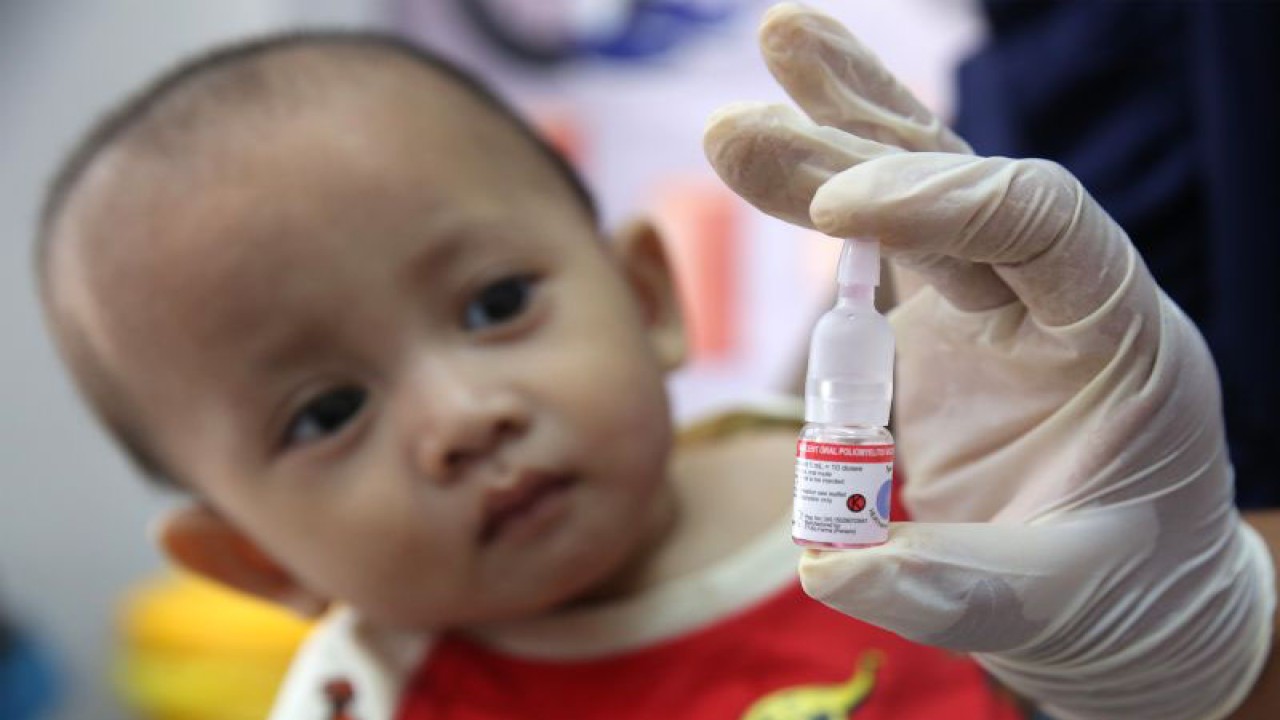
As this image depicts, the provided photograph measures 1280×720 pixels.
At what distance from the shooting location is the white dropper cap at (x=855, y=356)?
45 centimetres

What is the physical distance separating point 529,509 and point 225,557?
1.06ft

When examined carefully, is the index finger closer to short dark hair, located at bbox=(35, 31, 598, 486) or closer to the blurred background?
short dark hair, located at bbox=(35, 31, 598, 486)

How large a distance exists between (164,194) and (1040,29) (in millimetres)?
753

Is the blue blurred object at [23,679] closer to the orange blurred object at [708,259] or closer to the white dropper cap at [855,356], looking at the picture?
the orange blurred object at [708,259]

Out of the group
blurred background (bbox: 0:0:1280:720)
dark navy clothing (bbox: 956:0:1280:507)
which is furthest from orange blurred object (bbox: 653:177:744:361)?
dark navy clothing (bbox: 956:0:1280:507)

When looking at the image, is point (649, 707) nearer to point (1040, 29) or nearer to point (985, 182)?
point (985, 182)

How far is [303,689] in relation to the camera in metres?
0.84

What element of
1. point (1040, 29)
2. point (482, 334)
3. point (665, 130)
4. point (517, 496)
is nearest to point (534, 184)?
point (482, 334)

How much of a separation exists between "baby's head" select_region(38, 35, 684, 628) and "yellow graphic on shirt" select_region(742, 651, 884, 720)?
0.48 ft

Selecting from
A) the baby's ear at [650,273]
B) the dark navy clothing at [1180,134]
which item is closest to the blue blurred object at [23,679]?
the baby's ear at [650,273]

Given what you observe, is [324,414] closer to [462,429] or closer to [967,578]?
[462,429]

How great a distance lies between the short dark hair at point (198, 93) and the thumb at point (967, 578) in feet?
1.66

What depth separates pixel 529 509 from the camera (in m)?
0.73

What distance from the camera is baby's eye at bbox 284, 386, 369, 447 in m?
0.77
